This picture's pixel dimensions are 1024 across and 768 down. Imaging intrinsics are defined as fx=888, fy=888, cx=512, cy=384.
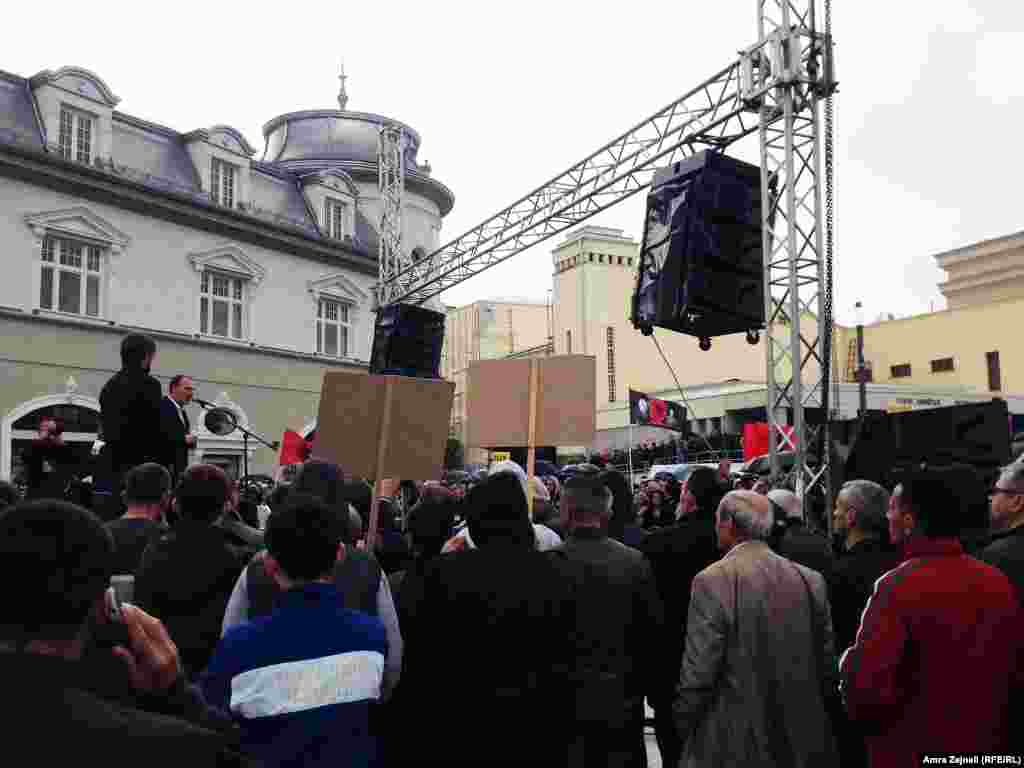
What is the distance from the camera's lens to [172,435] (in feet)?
19.2

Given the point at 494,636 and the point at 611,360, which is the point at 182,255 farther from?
the point at 611,360

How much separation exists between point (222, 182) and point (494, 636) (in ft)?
73.2

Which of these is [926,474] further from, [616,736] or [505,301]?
[505,301]

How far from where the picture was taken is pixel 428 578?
3221mm

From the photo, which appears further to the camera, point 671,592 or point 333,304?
point 333,304

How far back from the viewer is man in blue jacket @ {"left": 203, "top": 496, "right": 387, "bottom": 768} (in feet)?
8.07

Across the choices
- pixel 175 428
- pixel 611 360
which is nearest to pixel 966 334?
pixel 611 360

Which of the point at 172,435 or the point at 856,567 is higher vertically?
the point at 172,435

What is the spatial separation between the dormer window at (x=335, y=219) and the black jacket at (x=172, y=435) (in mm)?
20562

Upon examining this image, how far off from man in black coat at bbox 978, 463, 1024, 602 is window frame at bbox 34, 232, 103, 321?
19.2m

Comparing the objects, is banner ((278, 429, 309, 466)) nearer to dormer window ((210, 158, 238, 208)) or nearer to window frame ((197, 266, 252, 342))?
window frame ((197, 266, 252, 342))

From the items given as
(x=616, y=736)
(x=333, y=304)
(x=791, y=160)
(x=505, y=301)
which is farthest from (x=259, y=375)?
(x=505, y=301)

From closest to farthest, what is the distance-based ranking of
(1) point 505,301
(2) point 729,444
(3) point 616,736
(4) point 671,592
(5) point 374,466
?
1. (3) point 616,736
2. (4) point 671,592
3. (5) point 374,466
4. (2) point 729,444
5. (1) point 505,301

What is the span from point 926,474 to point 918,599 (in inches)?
20.6
